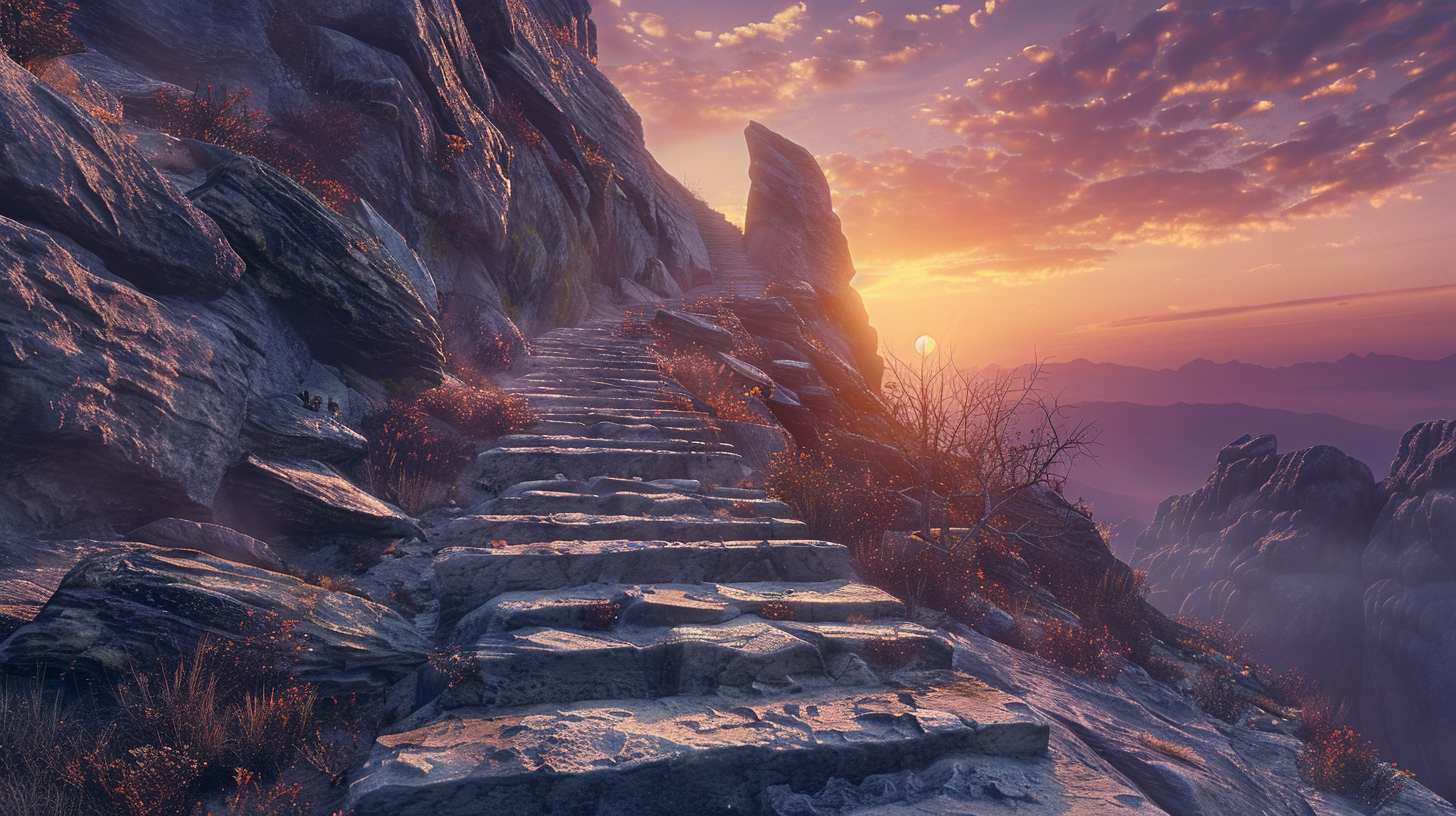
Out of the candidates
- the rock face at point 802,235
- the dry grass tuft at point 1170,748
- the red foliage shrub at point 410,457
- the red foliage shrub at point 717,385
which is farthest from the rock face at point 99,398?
the rock face at point 802,235

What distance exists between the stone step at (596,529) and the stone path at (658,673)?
0.07ft

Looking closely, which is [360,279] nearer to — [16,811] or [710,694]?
[16,811]

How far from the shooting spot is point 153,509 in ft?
15.7

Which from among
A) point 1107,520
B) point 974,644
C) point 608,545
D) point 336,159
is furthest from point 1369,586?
point 336,159

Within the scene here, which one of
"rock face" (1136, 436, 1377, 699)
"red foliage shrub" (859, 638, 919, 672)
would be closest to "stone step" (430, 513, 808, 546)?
"red foliage shrub" (859, 638, 919, 672)

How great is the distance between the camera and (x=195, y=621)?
360cm

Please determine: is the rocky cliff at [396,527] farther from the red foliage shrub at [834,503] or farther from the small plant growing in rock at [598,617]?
the red foliage shrub at [834,503]

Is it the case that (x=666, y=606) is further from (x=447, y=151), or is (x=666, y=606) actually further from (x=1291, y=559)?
(x=1291, y=559)

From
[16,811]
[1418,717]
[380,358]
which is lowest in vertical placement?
[1418,717]

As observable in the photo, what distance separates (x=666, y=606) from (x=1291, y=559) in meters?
68.1

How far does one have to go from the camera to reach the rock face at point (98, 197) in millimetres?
4527

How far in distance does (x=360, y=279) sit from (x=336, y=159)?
13.3ft

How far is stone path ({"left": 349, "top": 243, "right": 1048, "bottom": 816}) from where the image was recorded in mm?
3238

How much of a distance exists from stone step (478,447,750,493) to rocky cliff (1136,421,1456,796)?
4874 cm
